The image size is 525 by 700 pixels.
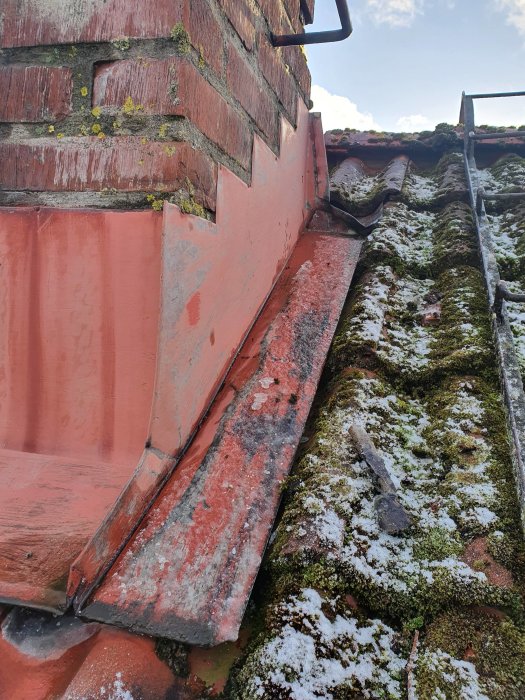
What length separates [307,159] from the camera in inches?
99.0

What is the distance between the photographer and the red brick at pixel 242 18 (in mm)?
1371

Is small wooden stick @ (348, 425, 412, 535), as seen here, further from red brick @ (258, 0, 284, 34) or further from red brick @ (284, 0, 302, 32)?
red brick @ (284, 0, 302, 32)

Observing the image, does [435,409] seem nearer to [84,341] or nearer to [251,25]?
[84,341]

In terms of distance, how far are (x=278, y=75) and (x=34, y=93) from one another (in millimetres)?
1062

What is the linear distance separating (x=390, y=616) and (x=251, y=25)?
70.5 inches

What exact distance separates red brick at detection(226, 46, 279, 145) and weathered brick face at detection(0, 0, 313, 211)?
0.16m

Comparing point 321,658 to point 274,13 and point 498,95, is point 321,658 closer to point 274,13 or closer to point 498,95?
point 274,13

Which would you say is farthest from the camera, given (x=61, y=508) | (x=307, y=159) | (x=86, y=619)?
(x=307, y=159)

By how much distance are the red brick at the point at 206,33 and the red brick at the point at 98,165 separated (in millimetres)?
287

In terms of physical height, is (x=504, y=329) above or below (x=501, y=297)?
below

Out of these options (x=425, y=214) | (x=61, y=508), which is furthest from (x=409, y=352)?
(x=425, y=214)

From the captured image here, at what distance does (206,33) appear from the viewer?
1232 millimetres

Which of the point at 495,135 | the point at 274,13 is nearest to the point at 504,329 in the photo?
the point at 274,13

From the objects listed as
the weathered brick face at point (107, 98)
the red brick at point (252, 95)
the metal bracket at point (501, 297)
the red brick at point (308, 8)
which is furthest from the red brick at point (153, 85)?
the red brick at point (308, 8)
